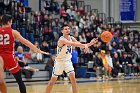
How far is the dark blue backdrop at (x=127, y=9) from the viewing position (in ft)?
101

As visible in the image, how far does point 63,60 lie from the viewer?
34.3 feet

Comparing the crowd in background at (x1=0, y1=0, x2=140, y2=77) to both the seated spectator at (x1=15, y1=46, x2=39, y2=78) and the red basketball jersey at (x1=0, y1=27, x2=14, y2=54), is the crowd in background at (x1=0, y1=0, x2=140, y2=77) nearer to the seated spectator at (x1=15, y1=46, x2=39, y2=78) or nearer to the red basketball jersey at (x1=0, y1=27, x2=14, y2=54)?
the seated spectator at (x1=15, y1=46, x2=39, y2=78)

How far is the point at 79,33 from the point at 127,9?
8698mm

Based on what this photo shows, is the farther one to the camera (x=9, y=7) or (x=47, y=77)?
(x=9, y=7)

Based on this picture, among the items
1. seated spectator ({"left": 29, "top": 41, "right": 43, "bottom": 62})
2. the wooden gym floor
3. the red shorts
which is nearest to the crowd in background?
seated spectator ({"left": 29, "top": 41, "right": 43, "bottom": 62})

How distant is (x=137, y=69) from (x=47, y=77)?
6.96 meters

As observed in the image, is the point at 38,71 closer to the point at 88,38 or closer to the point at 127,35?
the point at 88,38

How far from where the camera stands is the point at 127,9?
30875 mm

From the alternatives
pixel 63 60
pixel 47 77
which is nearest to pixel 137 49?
pixel 47 77

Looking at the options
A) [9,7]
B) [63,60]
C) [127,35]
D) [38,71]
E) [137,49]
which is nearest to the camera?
[63,60]

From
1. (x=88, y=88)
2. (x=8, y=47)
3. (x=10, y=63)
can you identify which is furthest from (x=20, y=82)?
(x=88, y=88)

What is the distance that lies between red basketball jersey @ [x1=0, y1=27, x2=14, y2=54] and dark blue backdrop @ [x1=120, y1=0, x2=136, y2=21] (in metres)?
23.0

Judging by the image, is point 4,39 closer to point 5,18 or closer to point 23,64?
point 5,18

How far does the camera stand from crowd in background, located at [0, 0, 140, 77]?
21.6 meters
